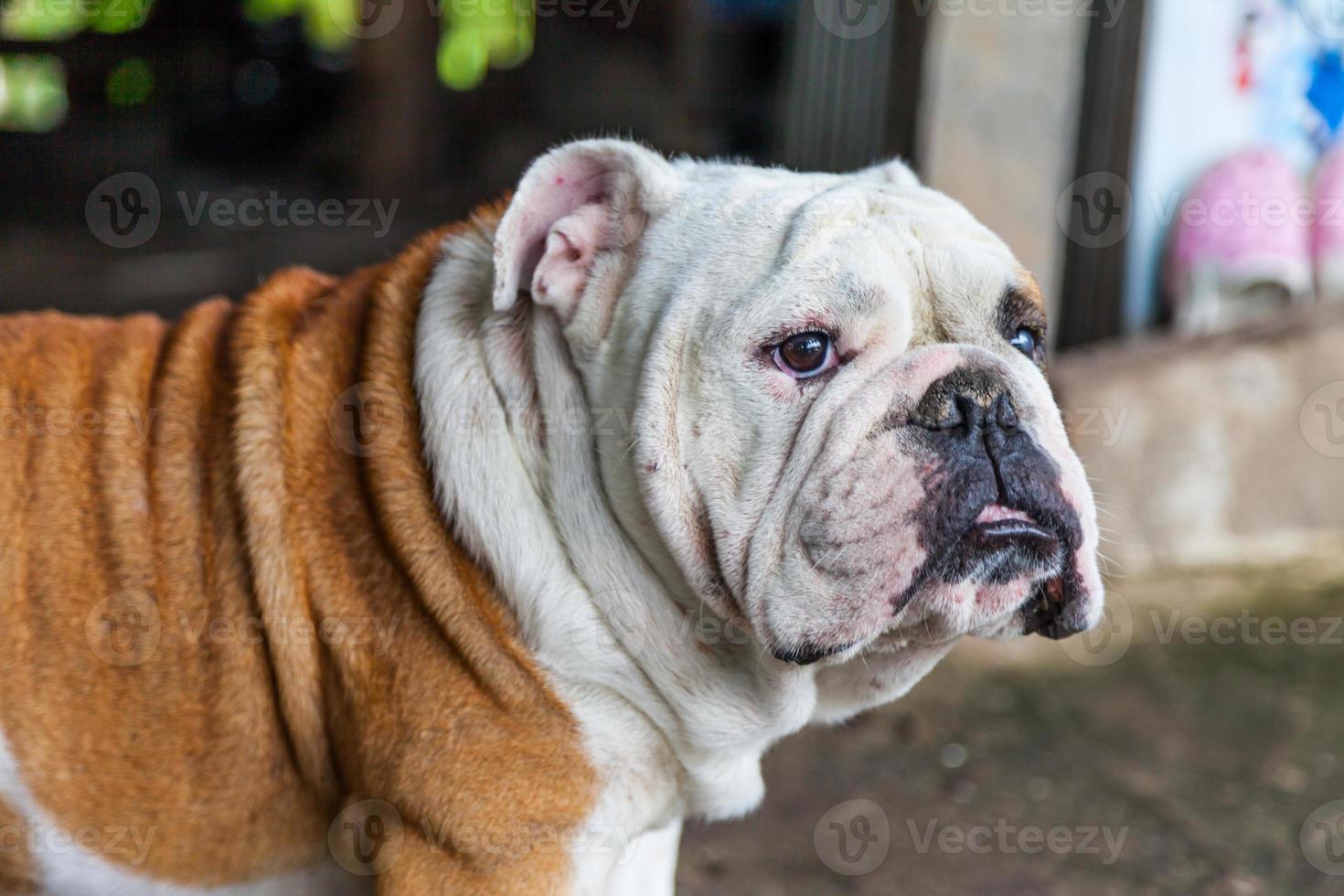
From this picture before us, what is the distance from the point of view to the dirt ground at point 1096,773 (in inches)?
149

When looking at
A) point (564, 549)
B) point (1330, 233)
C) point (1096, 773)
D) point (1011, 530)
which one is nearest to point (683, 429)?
point (564, 549)

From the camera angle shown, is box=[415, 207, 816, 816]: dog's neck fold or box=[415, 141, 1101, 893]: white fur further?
box=[415, 207, 816, 816]: dog's neck fold

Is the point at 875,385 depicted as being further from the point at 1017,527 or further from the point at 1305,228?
the point at 1305,228

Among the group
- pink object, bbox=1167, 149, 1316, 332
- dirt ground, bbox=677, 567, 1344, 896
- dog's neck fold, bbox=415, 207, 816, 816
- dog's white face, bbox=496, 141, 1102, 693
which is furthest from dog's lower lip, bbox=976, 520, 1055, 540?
pink object, bbox=1167, 149, 1316, 332

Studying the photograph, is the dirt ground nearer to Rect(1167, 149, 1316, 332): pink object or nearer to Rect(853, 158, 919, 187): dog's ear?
Rect(1167, 149, 1316, 332): pink object

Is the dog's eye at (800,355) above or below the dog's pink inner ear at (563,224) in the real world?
below

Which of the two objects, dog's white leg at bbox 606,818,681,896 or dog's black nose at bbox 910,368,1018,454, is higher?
dog's black nose at bbox 910,368,1018,454

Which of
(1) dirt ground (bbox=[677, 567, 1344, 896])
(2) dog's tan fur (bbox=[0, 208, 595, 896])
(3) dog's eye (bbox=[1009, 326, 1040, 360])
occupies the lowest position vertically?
(1) dirt ground (bbox=[677, 567, 1344, 896])

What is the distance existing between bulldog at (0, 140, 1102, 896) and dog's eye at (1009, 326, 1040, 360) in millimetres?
13

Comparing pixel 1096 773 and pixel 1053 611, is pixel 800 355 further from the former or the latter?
pixel 1096 773

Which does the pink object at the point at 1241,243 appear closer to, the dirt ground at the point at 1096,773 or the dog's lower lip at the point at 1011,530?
the dirt ground at the point at 1096,773

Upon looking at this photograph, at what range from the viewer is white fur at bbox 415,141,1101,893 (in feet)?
7.38

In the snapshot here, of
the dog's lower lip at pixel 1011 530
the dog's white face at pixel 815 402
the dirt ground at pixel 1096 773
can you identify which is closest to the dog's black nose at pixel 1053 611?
the dog's white face at pixel 815 402

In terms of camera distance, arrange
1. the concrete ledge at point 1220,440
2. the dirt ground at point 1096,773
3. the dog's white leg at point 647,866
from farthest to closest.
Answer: the concrete ledge at point 1220,440
the dirt ground at point 1096,773
the dog's white leg at point 647,866
